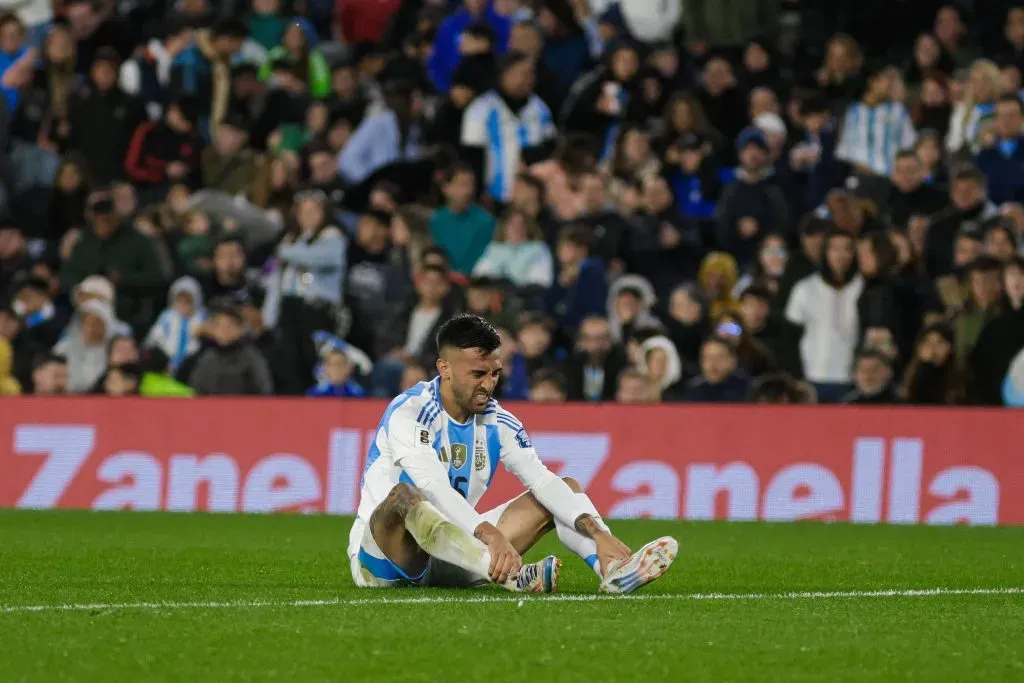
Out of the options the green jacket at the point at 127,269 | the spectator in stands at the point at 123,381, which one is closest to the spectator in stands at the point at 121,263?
the green jacket at the point at 127,269

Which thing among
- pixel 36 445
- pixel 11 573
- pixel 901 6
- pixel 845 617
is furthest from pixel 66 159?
pixel 845 617

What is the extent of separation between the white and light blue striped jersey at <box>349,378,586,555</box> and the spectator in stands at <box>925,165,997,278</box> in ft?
29.8

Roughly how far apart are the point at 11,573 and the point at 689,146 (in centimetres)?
1054

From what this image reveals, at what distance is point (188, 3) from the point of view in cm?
2220

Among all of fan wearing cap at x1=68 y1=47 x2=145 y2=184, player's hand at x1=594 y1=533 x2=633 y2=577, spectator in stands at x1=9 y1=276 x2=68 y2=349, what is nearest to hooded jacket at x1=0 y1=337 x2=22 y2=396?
spectator in stands at x1=9 y1=276 x2=68 y2=349

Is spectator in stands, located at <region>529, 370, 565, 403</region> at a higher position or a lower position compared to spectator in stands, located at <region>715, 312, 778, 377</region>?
lower

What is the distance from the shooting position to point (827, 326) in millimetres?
16719

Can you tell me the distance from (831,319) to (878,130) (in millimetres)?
3326

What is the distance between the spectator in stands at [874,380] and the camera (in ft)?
52.7

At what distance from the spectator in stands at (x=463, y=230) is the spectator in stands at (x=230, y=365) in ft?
7.13

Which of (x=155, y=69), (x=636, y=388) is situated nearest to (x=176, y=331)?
(x=155, y=69)

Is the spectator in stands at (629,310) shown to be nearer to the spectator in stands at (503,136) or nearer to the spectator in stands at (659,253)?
the spectator in stands at (659,253)

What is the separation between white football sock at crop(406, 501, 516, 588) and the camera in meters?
8.59

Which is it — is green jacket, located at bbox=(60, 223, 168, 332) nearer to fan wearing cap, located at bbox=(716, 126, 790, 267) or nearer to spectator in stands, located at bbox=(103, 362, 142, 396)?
spectator in stands, located at bbox=(103, 362, 142, 396)
